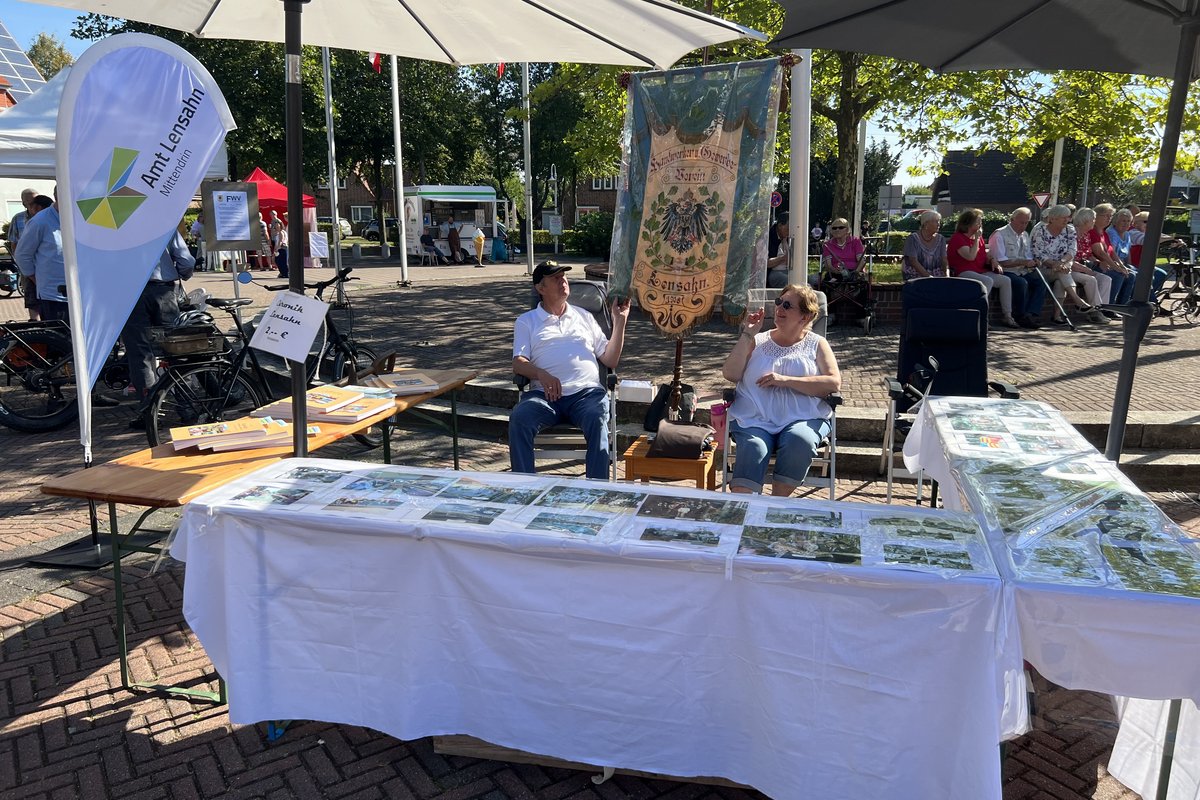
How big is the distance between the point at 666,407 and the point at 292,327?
2.51 m

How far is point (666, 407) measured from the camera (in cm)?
505

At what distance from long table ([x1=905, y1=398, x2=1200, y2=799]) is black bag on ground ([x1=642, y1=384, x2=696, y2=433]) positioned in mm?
2035

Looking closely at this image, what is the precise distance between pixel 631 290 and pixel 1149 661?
10.7 feet

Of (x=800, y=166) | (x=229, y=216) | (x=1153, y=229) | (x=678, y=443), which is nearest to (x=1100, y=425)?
(x=1153, y=229)

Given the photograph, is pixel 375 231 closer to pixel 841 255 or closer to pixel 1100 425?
pixel 841 255

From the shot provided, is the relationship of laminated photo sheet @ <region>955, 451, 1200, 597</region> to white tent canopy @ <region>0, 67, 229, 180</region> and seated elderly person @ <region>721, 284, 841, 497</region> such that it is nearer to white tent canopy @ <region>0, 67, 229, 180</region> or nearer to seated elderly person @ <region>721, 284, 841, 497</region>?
seated elderly person @ <region>721, 284, 841, 497</region>

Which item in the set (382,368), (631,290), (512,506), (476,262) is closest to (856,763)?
(512,506)

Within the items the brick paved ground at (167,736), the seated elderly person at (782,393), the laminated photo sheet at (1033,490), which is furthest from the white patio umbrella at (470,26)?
the laminated photo sheet at (1033,490)

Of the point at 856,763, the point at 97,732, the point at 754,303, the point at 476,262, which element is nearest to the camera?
the point at 856,763

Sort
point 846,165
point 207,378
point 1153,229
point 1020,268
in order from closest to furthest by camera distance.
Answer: point 1153,229 < point 207,378 < point 1020,268 < point 846,165

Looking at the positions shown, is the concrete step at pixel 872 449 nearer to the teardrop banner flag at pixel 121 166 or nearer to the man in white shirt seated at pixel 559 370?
the man in white shirt seated at pixel 559 370

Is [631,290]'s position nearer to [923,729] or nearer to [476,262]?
[923,729]

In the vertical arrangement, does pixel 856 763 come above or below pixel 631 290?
below

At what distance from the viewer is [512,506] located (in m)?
2.75
